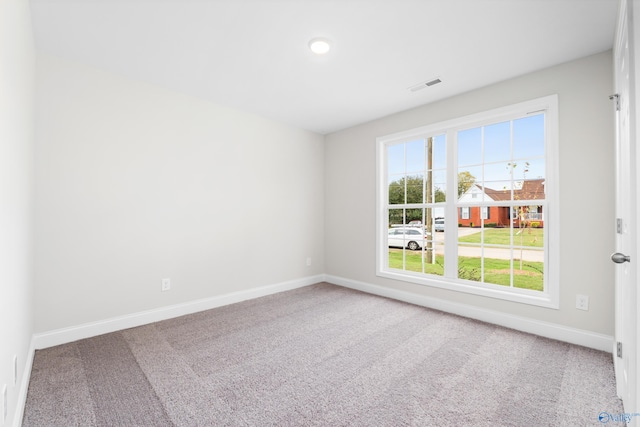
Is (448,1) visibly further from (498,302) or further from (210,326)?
(210,326)

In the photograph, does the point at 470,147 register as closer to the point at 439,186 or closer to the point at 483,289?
the point at 439,186

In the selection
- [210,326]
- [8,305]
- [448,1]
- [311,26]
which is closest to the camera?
[8,305]

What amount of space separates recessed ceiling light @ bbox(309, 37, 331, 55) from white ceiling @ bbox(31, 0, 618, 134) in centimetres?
5

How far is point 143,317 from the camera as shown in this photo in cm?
292

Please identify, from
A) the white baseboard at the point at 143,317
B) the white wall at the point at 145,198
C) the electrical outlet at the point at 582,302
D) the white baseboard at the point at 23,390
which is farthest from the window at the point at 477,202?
the white baseboard at the point at 23,390

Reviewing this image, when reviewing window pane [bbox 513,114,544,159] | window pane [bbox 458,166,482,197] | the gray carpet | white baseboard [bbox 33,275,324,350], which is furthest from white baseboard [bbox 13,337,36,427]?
window pane [bbox 513,114,544,159]

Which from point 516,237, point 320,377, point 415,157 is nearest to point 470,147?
point 415,157

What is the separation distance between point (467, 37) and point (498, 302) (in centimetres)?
241

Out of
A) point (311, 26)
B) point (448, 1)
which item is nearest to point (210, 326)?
point (311, 26)

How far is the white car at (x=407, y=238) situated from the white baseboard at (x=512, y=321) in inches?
23.5

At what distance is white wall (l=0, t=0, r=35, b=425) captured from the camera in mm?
1250

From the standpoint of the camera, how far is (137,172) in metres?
2.90

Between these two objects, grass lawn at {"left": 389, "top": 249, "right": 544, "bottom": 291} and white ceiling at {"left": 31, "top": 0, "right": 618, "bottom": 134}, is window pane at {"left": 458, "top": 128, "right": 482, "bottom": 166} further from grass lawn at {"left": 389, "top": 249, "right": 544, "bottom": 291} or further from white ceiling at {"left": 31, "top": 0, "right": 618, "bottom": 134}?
grass lawn at {"left": 389, "top": 249, "right": 544, "bottom": 291}

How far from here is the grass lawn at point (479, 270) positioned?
3.10 m
